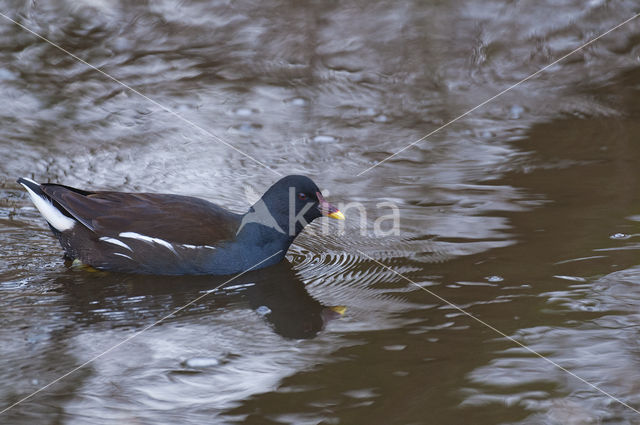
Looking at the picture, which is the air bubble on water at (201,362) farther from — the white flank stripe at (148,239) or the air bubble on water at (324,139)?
the air bubble on water at (324,139)

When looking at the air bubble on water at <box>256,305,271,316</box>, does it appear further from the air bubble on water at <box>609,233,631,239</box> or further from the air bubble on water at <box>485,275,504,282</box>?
the air bubble on water at <box>609,233,631,239</box>

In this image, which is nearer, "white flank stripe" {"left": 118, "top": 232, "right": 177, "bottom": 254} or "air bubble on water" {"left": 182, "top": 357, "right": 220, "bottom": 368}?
"air bubble on water" {"left": 182, "top": 357, "right": 220, "bottom": 368}

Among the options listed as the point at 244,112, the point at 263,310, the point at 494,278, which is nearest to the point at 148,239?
the point at 263,310

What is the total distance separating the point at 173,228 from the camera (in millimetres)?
4895

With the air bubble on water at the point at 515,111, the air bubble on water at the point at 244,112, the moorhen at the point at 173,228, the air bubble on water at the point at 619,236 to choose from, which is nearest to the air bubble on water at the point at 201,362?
the moorhen at the point at 173,228

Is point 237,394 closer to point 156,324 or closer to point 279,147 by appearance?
point 156,324

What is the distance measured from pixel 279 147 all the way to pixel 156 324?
2.65 metres

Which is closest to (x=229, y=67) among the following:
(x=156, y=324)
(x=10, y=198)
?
(x=10, y=198)

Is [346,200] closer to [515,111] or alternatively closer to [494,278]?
[494,278]

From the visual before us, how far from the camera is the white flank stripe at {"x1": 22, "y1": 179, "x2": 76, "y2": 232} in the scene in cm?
495

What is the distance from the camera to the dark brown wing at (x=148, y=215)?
4895mm

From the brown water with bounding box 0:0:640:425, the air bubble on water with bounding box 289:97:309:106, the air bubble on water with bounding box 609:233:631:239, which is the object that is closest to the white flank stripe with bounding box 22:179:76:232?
the brown water with bounding box 0:0:640:425

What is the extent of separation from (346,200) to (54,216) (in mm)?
1898

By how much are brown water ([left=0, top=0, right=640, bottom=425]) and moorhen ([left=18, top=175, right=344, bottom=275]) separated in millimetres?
126
